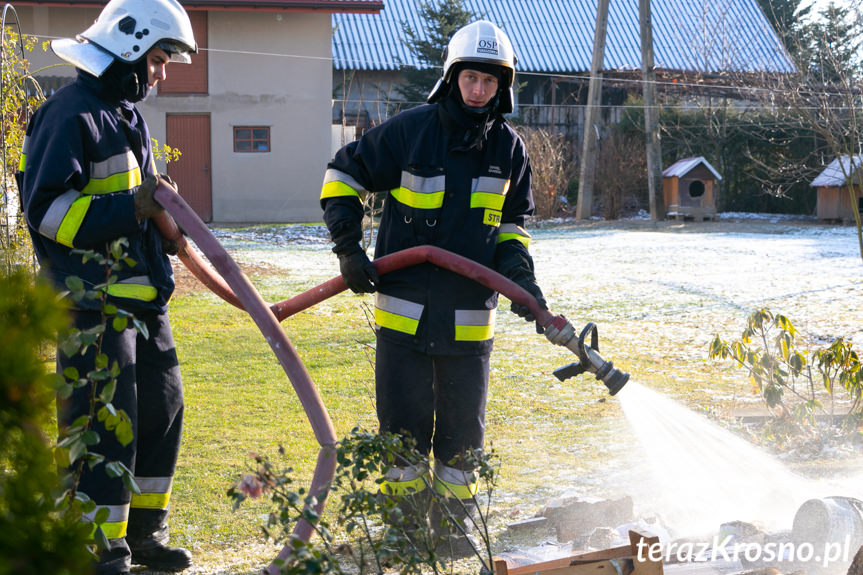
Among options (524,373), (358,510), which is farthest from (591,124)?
(358,510)

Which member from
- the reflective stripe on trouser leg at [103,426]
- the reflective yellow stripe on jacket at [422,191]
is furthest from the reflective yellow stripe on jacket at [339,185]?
the reflective stripe on trouser leg at [103,426]

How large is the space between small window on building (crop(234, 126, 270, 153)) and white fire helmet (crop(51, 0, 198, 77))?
19589 mm

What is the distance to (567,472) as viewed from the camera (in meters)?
4.69

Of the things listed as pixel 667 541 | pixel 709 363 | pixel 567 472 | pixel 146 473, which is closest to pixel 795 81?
pixel 709 363

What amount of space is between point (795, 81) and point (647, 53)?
9254 millimetres

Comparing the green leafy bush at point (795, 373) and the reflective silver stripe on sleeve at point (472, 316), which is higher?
the reflective silver stripe on sleeve at point (472, 316)

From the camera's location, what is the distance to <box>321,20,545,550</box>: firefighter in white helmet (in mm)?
3479

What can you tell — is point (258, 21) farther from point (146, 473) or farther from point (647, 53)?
point (146, 473)

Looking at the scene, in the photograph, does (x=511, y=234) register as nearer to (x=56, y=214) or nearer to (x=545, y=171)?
(x=56, y=214)

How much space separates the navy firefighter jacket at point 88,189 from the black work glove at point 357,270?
676 mm

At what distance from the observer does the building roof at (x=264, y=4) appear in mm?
20781

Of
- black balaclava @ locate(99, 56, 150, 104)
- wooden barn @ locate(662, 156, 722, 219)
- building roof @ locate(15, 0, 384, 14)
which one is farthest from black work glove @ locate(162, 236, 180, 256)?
wooden barn @ locate(662, 156, 722, 219)

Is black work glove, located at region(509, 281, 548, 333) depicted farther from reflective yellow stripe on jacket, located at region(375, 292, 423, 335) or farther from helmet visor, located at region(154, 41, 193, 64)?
helmet visor, located at region(154, 41, 193, 64)

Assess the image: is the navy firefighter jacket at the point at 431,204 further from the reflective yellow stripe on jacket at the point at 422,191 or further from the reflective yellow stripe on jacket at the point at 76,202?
the reflective yellow stripe on jacket at the point at 76,202
